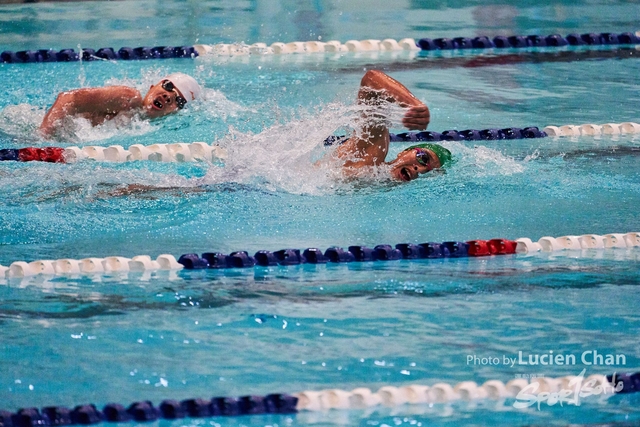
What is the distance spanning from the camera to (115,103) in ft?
16.9

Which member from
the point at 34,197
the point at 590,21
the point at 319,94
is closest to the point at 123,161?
the point at 34,197

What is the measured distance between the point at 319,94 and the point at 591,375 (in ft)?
11.4

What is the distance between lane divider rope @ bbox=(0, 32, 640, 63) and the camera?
22.7 ft

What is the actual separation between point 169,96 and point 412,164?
1.45 meters

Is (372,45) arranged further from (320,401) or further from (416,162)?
(320,401)

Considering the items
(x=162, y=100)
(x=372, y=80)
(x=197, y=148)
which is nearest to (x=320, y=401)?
(x=372, y=80)

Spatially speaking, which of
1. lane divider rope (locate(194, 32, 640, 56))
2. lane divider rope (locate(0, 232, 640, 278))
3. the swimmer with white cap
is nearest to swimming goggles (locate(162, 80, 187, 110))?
the swimmer with white cap

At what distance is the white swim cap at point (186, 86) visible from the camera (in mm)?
5246

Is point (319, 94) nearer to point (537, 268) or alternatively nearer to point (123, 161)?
point (123, 161)

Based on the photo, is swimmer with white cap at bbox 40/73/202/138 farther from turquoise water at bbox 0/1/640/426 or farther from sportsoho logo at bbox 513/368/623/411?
sportsoho logo at bbox 513/368/623/411

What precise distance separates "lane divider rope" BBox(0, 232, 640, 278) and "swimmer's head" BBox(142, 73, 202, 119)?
1.72m

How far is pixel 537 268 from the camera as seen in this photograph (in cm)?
365

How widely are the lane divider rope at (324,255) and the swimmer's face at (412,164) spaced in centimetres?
71

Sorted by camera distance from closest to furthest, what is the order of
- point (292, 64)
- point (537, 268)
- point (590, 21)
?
point (537, 268)
point (292, 64)
point (590, 21)
